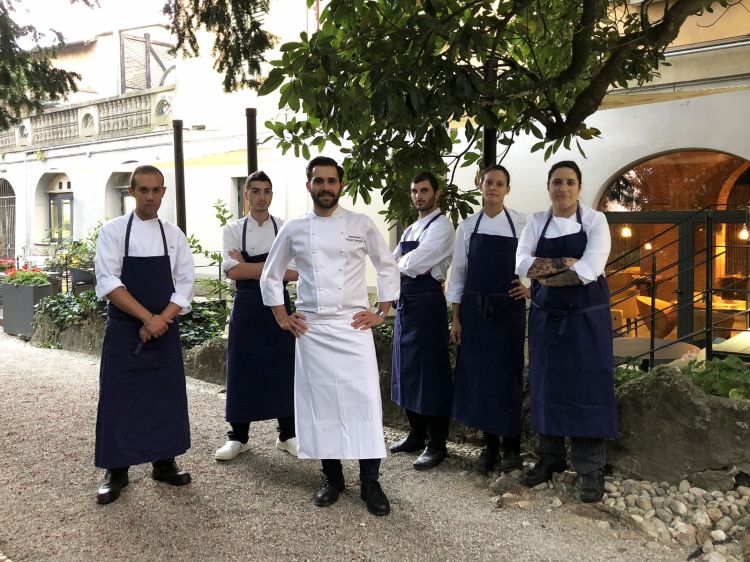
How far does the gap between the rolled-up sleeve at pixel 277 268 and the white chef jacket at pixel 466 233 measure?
106cm

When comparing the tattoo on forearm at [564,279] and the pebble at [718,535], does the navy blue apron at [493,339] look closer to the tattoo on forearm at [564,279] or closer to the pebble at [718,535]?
the tattoo on forearm at [564,279]

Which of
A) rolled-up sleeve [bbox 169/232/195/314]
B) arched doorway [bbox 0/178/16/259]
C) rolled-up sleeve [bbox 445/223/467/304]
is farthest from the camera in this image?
arched doorway [bbox 0/178/16/259]

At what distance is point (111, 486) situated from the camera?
13.6 feet

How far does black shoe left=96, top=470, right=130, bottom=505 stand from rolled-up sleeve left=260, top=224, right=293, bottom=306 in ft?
4.28

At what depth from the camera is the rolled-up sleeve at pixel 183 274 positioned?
4.29 meters

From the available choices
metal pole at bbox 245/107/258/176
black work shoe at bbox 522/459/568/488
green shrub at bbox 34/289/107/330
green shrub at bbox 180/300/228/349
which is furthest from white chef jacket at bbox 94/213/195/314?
green shrub at bbox 34/289/107/330

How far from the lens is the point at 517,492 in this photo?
13.5 ft

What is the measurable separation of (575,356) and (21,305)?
30.1 feet

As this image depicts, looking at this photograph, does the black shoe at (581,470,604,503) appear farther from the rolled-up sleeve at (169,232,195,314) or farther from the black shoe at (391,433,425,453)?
the rolled-up sleeve at (169,232,195,314)

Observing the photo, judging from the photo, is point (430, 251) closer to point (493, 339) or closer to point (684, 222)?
point (493, 339)

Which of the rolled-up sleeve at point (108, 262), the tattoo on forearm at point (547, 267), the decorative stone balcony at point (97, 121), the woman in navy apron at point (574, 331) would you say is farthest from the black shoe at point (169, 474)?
the decorative stone balcony at point (97, 121)

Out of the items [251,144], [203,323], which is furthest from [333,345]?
[203,323]

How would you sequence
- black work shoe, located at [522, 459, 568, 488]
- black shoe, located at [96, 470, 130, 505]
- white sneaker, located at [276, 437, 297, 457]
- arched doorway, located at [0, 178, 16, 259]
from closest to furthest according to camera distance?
1. black shoe, located at [96, 470, 130, 505]
2. black work shoe, located at [522, 459, 568, 488]
3. white sneaker, located at [276, 437, 297, 457]
4. arched doorway, located at [0, 178, 16, 259]

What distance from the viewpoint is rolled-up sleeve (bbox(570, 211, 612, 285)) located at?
3844mm
